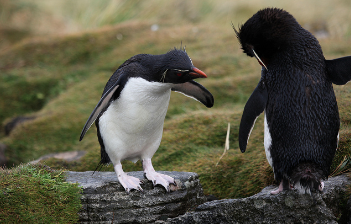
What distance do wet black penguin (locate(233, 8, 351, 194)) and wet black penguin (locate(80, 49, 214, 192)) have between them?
0.49 meters

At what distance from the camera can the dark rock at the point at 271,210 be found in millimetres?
2447

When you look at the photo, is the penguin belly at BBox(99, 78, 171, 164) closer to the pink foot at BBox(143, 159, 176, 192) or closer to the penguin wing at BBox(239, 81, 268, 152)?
the pink foot at BBox(143, 159, 176, 192)

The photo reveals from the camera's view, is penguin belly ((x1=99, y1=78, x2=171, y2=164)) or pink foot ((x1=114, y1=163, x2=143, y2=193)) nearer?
penguin belly ((x1=99, y1=78, x2=171, y2=164))

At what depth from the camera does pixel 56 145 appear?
5863 millimetres

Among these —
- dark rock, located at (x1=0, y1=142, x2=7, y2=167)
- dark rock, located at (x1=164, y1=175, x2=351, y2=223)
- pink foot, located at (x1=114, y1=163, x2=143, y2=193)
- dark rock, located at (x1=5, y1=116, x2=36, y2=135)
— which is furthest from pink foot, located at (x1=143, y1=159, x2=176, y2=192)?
dark rock, located at (x1=5, y1=116, x2=36, y2=135)

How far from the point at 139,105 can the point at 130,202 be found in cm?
78

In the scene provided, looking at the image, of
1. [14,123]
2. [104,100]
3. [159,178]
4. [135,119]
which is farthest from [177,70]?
[14,123]

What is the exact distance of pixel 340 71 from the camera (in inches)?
105

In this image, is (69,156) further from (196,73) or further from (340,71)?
(340,71)

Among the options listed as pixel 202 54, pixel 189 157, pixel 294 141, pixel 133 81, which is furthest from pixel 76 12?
pixel 294 141

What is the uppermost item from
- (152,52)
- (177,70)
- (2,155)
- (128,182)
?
(177,70)

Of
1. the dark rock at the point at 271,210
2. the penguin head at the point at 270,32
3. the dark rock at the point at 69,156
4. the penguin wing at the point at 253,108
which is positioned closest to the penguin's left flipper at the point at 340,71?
the penguin head at the point at 270,32

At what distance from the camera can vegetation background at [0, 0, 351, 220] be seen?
4.16 metres

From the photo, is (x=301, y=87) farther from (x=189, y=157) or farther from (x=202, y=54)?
(x=202, y=54)
